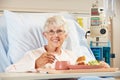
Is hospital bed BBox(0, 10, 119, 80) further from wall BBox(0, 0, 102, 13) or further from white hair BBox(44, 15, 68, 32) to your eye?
wall BBox(0, 0, 102, 13)

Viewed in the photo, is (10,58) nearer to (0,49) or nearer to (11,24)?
(0,49)

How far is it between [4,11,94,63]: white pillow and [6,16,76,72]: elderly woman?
8 cm

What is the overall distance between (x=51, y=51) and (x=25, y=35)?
248mm

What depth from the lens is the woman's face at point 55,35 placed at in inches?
61.9

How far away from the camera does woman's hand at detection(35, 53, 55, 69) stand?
1.46m

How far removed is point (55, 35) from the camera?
1.57m

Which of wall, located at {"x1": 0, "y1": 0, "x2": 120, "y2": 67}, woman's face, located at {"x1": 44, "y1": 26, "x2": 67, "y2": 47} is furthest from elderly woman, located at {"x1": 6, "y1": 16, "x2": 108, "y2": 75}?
wall, located at {"x1": 0, "y1": 0, "x2": 120, "y2": 67}

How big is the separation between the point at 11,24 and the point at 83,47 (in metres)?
0.57

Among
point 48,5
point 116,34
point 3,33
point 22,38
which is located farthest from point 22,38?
point 116,34

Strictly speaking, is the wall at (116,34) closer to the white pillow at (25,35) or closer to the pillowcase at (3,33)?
the white pillow at (25,35)

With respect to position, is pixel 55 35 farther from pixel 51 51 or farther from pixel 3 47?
pixel 3 47

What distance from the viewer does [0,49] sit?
158 cm

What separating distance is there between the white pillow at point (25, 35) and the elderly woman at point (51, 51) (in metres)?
0.08

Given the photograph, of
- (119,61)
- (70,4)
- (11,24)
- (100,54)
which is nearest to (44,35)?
(11,24)
